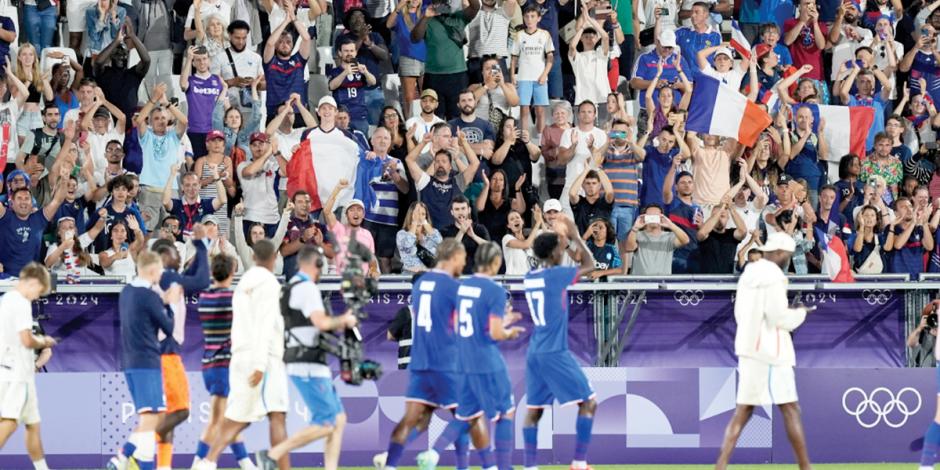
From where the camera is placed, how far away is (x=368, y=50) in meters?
23.6

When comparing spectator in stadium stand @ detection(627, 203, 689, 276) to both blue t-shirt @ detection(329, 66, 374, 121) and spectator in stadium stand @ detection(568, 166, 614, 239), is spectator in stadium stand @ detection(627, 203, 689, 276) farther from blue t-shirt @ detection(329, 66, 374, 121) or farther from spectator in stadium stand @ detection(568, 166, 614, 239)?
blue t-shirt @ detection(329, 66, 374, 121)

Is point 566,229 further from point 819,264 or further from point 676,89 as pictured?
point 676,89

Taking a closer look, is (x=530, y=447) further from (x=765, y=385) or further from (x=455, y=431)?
(x=765, y=385)

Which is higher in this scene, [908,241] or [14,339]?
[908,241]

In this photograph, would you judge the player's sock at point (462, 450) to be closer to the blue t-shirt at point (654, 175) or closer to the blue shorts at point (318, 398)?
the blue shorts at point (318, 398)

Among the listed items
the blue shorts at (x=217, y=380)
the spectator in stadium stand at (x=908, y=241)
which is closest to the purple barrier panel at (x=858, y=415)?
the spectator in stadium stand at (x=908, y=241)

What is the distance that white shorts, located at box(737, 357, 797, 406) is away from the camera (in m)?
14.9

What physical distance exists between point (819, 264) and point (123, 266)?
8.90 meters

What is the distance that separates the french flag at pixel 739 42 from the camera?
24984mm

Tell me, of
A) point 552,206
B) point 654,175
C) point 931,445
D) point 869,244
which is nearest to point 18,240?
point 552,206

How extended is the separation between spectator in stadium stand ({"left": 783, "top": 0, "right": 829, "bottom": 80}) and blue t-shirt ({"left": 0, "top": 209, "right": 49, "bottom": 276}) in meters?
11.9

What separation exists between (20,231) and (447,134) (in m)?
5.57

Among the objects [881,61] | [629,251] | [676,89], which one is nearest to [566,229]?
[629,251]

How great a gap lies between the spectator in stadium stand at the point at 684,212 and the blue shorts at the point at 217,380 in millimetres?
8025
